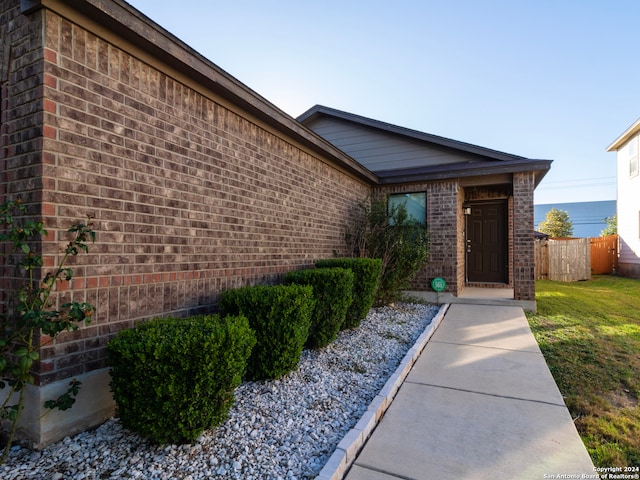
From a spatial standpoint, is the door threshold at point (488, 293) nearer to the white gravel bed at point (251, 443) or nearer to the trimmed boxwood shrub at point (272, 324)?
the white gravel bed at point (251, 443)

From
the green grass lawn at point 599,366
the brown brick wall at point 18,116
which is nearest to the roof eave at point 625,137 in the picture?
the green grass lawn at point 599,366

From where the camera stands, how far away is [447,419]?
248cm

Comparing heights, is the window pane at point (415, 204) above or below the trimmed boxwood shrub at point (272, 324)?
above

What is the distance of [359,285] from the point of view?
491cm

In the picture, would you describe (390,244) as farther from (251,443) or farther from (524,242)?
(251,443)

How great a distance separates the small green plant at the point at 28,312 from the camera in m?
1.70

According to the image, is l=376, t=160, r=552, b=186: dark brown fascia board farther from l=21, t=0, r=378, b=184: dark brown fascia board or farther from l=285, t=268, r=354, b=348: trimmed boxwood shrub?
l=285, t=268, r=354, b=348: trimmed boxwood shrub

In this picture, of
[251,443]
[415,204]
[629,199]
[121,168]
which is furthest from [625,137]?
[121,168]

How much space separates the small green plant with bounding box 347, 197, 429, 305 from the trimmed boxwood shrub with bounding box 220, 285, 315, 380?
11.8 ft

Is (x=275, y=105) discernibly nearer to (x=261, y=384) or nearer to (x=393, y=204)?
(x=261, y=384)

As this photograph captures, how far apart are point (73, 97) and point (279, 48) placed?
5844mm

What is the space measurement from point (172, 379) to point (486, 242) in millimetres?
9374

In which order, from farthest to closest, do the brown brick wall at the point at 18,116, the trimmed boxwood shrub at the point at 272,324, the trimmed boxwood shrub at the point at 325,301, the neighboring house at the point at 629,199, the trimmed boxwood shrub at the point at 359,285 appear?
the neighboring house at the point at 629,199, the trimmed boxwood shrub at the point at 359,285, the trimmed boxwood shrub at the point at 325,301, the trimmed boxwood shrub at the point at 272,324, the brown brick wall at the point at 18,116

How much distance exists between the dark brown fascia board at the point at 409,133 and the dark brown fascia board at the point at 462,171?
33cm
